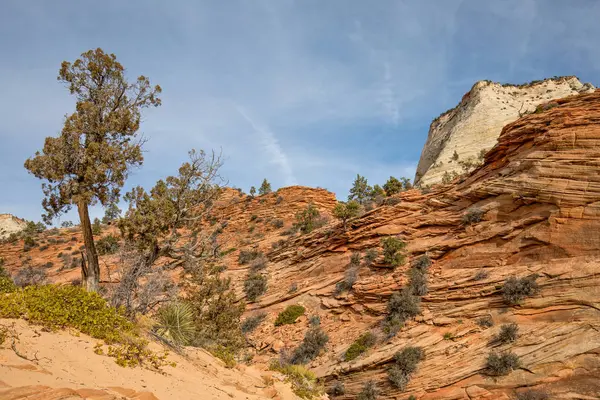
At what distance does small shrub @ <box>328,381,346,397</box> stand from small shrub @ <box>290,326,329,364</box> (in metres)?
2.24

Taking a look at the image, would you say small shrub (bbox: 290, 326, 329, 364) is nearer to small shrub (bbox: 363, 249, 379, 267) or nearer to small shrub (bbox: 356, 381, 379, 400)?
small shrub (bbox: 356, 381, 379, 400)

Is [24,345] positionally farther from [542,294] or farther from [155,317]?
[542,294]

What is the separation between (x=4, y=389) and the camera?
370 centimetres

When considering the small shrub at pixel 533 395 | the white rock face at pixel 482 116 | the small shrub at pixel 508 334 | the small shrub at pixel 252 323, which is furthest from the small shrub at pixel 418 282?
the white rock face at pixel 482 116

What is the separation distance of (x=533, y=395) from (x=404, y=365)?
3843 mm

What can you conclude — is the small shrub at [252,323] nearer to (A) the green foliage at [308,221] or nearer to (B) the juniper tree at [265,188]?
(A) the green foliage at [308,221]

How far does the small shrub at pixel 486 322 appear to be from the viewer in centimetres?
1372

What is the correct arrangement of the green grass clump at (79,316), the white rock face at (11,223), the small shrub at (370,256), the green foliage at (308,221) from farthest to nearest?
the white rock face at (11,223) < the green foliage at (308,221) < the small shrub at (370,256) < the green grass clump at (79,316)

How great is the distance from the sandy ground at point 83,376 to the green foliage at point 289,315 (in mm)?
11842

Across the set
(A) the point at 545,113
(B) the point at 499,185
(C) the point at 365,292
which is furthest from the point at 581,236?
(C) the point at 365,292

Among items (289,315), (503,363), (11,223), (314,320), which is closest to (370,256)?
(314,320)

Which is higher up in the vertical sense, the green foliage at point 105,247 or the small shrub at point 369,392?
the green foliage at point 105,247

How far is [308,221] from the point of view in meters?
30.9

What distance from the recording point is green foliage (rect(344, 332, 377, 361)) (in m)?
15.3
